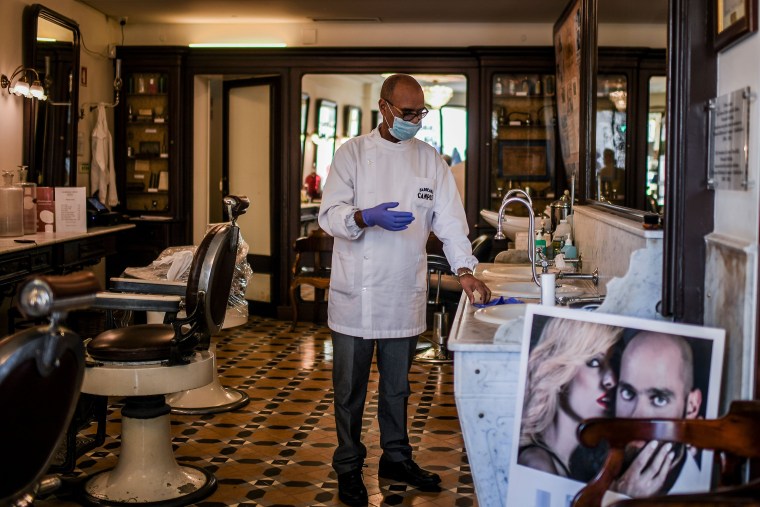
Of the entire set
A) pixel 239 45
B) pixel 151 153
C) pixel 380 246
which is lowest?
pixel 380 246

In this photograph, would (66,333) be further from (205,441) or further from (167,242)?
(167,242)

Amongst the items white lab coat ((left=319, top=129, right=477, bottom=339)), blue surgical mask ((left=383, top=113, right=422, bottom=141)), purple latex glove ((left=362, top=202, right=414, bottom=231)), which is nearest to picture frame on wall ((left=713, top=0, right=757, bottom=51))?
purple latex glove ((left=362, top=202, right=414, bottom=231))

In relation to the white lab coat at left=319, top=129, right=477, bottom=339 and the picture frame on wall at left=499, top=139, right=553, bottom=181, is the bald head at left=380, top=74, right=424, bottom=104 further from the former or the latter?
the picture frame on wall at left=499, top=139, right=553, bottom=181

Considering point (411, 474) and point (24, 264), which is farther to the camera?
point (24, 264)

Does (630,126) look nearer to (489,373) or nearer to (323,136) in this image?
(489,373)

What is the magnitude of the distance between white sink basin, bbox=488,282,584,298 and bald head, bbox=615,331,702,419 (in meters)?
1.36

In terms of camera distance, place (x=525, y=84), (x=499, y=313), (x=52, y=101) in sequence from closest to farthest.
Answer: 1. (x=499, y=313)
2. (x=52, y=101)
3. (x=525, y=84)

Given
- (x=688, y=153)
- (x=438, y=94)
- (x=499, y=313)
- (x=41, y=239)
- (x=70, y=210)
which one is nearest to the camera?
(x=688, y=153)

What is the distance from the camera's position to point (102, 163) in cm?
779

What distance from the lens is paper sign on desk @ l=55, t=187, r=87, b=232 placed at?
6266 mm

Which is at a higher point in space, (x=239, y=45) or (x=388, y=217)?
(x=239, y=45)

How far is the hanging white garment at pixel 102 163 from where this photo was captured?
25.5 ft

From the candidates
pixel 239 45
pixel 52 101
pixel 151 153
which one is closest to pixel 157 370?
pixel 52 101

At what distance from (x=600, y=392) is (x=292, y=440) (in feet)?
8.23
